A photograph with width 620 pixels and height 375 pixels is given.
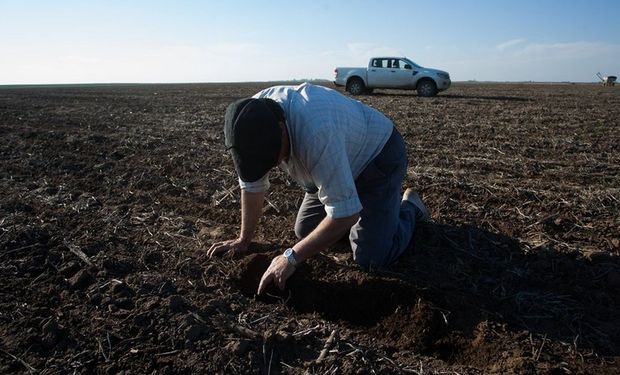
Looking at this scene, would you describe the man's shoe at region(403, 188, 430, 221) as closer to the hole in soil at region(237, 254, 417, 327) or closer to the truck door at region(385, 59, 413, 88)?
the hole in soil at region(237, 254, 417, 327)

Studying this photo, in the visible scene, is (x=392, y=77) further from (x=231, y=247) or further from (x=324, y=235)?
(x=324, y=235)

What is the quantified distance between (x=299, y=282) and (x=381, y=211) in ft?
2.36

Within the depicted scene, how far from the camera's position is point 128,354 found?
236cm

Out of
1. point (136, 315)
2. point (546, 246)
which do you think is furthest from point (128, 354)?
point (546, 246)

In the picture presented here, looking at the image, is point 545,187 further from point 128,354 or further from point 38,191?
point 38,191

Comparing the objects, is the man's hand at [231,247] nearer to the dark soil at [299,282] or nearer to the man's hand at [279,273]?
the dark soil at [299,282]

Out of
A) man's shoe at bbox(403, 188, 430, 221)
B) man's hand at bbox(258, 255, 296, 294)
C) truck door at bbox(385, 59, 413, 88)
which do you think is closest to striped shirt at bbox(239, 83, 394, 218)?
man's hand at bbox(258, 255, 296, 294)

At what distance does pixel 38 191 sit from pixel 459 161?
4603 millimetres

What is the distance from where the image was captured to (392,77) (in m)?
17.2

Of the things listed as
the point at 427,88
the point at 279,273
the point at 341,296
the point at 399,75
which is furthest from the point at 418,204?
the point at 399,75

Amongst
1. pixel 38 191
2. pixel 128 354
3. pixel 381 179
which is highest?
pixel 381 179

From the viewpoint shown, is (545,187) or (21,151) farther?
(21,151)

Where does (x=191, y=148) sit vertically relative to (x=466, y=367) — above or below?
above

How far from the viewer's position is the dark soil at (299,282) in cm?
233
